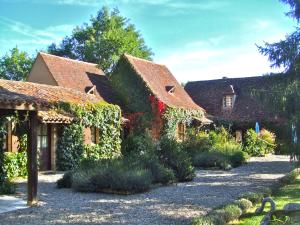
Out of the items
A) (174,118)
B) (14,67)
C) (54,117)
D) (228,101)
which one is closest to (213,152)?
(174,118)

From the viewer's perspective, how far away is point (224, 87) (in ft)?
128

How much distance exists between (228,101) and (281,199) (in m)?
26.0

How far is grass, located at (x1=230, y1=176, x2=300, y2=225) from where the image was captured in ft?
30.6

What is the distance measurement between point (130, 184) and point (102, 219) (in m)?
3.63

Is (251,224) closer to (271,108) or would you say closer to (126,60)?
(271,108)

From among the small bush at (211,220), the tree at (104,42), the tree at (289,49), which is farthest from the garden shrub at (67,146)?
the tree at (104,42)

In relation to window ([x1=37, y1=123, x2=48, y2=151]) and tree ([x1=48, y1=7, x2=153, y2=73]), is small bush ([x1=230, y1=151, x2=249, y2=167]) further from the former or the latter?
tree ([x1=48, y1=7, x2=153, y2=73])

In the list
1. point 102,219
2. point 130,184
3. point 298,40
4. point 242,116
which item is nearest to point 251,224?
point 102,219

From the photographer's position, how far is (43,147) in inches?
787

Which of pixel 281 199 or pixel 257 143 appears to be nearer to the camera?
pixel 281 199

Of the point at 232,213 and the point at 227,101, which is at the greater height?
the point at 227,101

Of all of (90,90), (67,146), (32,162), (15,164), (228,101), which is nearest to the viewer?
(32,162)

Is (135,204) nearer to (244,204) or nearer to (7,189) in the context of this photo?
(244,204)

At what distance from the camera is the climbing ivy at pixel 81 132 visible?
20.2m
